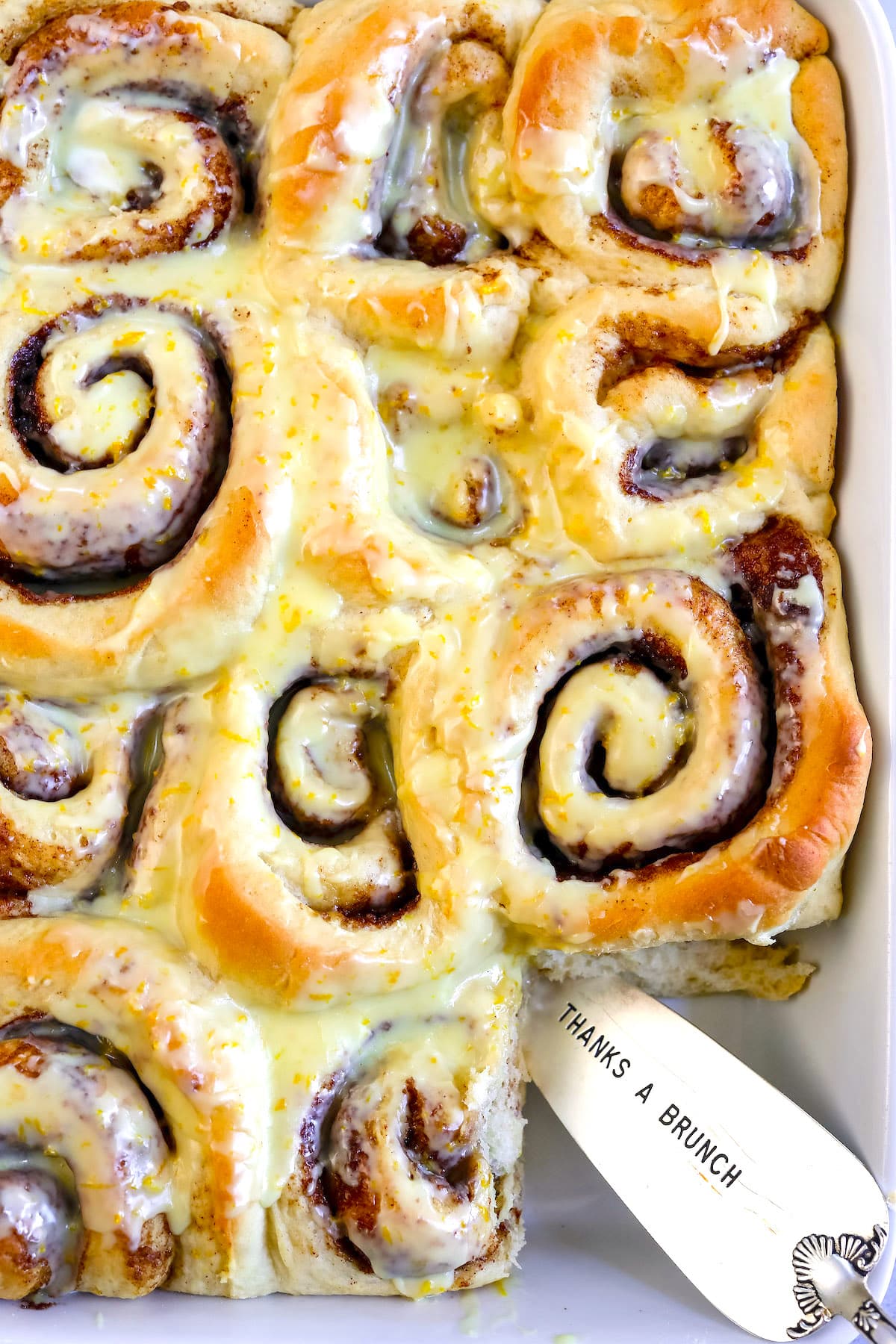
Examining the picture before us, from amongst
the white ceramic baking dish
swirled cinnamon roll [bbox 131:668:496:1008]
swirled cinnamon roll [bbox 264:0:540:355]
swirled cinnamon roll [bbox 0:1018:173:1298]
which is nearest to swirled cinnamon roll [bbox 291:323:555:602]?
swirled cinnamon roll [bbox 264:0:540:355]

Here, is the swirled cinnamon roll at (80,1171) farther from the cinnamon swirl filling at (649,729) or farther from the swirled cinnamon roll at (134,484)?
the cinnamon swirl filling at (649,729)

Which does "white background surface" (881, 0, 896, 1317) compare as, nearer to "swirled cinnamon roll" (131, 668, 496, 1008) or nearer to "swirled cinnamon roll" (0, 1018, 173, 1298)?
"swirled cinnamon roll" (131, 668, 496, 1008)

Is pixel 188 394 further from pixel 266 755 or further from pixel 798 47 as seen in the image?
pixel 798 47

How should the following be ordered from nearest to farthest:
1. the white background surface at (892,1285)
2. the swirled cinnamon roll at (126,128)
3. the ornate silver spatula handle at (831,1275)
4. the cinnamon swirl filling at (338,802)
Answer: the ornate silver spatula handle at (831,1275) < the cinnamon swirl filling at (338,802) < the swirled cinnamon roll at (126,128) < the white background surface at (892,1285)

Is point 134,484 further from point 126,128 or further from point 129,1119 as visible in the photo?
point 129,1119

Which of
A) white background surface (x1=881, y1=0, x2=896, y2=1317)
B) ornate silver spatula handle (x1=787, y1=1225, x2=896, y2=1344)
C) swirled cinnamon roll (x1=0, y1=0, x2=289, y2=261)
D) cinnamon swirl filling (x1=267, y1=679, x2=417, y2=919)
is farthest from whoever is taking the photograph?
white background surface (x1=881, y1=0, x2=896, y2=1317)

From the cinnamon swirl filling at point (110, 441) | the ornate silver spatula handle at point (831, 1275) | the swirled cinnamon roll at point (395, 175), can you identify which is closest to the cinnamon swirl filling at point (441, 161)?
the swirled cinnamon roll at point (395, 175)

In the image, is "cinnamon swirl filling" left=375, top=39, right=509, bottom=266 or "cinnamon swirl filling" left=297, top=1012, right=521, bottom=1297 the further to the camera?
"cinnamon swirl filling" left=375, top=39, right=509, bottom=266
